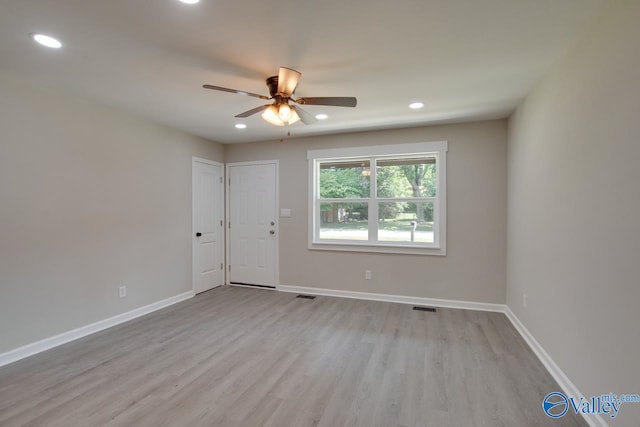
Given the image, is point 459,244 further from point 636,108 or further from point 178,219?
point 178,219

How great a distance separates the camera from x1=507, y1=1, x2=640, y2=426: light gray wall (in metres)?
1.49

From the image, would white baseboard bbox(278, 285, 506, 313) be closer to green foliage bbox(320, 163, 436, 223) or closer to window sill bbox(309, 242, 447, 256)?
window sill bbox(309, 242, 447, 256)

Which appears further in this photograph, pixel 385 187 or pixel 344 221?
pixel 344 221

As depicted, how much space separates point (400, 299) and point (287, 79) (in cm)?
333

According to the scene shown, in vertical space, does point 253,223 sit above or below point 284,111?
below

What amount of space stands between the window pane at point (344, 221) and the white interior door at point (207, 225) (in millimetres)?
1800

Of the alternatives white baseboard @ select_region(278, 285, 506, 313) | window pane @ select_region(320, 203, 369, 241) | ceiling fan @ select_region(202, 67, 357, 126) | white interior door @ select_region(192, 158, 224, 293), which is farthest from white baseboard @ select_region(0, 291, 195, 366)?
ceiling fan @ select_region(202, 67, 357, 126)

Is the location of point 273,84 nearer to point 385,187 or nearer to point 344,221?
point 385,187

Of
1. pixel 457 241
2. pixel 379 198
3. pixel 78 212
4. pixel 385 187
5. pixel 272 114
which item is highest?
pixel 272 114

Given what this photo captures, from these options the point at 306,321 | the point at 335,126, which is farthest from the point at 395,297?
the point at 335,126

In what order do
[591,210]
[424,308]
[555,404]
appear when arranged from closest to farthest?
[591,210]
[555,404]
[424,308]

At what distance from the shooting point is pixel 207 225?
489 centimetres

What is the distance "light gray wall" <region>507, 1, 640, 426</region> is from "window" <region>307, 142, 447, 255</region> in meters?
1.40

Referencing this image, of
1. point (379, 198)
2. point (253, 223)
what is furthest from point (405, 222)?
point (253, 223)
